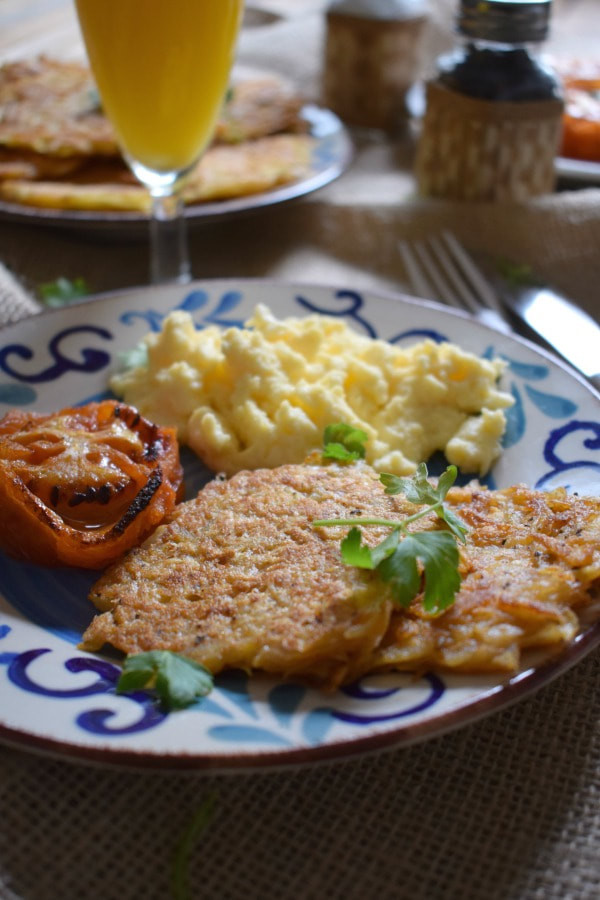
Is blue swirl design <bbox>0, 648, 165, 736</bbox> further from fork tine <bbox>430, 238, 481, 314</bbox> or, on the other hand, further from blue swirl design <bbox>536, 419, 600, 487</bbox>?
fork tine <bbox>430, 238, 481, 314</bbox>

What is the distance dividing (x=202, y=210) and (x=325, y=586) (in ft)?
6.40

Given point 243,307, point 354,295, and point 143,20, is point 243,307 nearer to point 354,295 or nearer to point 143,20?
point 354,295

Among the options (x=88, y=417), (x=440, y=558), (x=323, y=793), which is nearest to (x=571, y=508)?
(x=440, y=558)

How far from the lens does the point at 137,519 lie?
1733mm

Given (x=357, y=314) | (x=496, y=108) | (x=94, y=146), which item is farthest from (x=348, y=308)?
(x=94, y=146)

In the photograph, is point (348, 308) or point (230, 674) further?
point (348, 308)

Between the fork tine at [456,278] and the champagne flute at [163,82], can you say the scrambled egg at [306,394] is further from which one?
the champagne flute at [163,82]

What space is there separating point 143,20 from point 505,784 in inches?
84.1

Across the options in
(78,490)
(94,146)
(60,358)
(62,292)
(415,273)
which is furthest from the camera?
(94,146)

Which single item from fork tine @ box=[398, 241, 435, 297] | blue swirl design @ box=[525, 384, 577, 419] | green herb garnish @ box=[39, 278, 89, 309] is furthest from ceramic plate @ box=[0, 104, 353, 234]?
blue swirl design @ box=[525, 384, 577, 419]

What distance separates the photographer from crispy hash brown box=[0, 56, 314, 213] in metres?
3.21

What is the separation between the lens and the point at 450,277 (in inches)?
121

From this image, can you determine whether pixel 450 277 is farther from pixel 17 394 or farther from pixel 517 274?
pixel 17 394

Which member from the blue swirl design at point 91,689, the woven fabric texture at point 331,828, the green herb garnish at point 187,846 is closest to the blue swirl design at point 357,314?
the woven fabric texture at point 331,828
